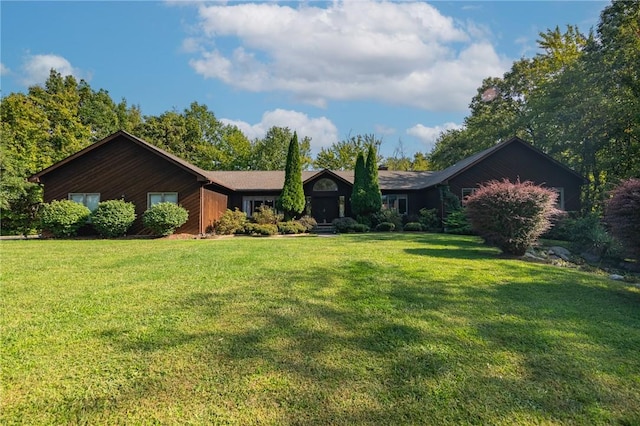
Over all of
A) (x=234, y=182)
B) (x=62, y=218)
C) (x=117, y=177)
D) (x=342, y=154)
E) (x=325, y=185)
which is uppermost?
(x=342, y=154)

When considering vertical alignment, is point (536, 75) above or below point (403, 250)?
above

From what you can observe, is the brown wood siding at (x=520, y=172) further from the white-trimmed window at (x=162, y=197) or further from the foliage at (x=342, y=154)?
the foliage at (x=342, y=154)

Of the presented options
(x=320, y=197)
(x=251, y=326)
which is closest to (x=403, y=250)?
(x=251, y=326)

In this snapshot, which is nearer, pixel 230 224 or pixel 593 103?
pixel 230 224

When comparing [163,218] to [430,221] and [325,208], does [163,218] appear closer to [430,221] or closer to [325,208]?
[325,208]

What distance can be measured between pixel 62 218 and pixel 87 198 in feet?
7.59

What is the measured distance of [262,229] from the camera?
57.5ft

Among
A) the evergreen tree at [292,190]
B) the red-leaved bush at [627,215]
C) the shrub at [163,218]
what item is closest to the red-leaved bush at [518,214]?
the red-leaved bush at [627,215]

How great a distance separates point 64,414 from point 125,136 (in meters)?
17.2

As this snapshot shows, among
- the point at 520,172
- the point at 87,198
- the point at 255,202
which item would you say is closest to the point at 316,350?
the point at 87,198

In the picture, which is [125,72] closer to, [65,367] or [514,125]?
[65,367]

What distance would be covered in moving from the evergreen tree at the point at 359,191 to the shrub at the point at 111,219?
12.3m

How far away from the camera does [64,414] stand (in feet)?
7.68

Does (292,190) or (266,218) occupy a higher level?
(292,190)
